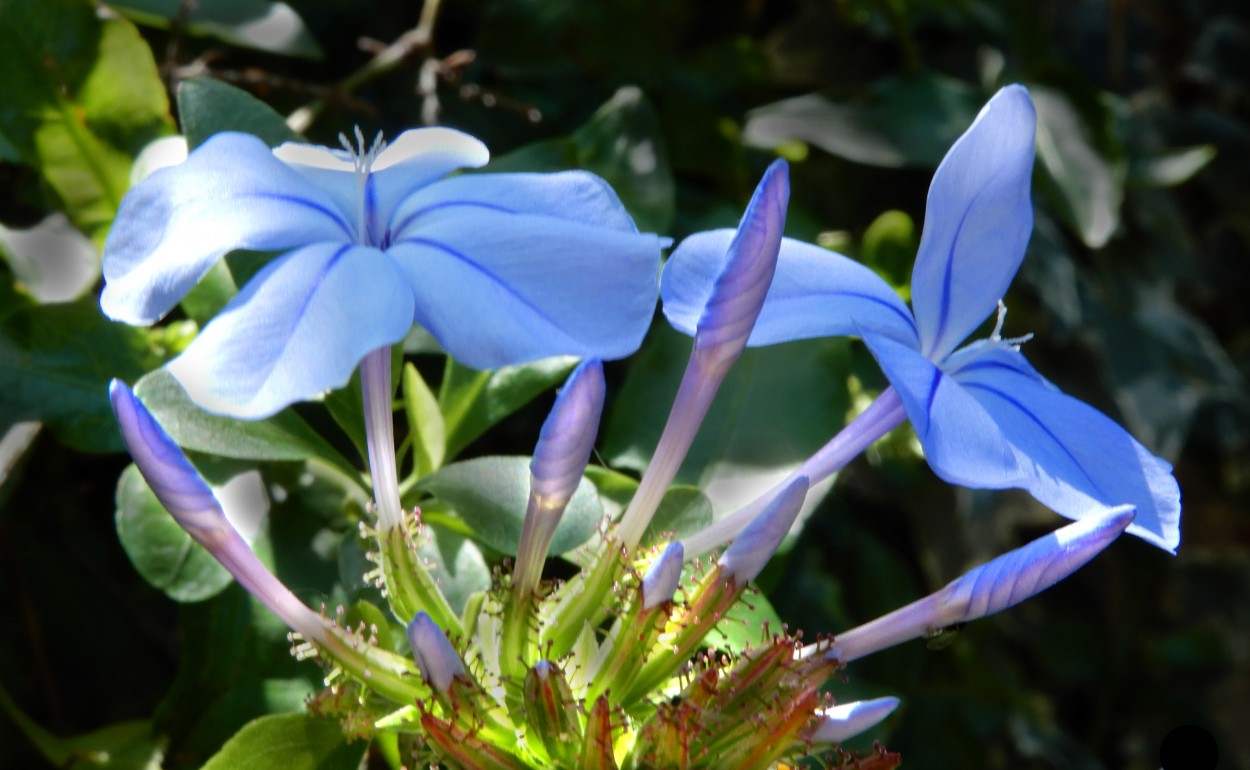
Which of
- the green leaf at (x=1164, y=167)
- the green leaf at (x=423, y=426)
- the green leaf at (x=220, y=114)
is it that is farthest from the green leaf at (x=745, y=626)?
the green leaf at (x=1164, y=167)

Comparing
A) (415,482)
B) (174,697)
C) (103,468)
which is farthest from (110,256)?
(103,468)

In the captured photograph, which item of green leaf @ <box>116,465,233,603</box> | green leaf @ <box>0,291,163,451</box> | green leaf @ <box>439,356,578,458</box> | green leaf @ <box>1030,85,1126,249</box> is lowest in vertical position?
green leaf @ <box>1030,85,1126,249</box>

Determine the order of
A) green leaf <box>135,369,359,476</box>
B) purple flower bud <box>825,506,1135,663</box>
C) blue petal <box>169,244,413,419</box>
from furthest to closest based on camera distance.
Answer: green leaf <box>135,369,359,476</box>, purple flower bud <box>825,506,1135,663</box>, blue petal <box>169,244,413,419</box>

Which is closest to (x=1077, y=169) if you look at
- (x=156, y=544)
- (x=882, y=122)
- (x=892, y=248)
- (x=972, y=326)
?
(x=882, y=122)

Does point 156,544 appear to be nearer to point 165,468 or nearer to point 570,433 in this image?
point 165,468

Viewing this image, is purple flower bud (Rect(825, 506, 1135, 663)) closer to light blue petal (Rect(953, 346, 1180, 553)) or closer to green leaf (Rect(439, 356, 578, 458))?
light blue petal (Rect(953, 346, 1180, 553))

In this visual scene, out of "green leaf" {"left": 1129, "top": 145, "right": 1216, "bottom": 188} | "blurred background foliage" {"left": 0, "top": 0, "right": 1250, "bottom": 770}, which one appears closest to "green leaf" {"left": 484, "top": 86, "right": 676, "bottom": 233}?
"blurred background foliage" {"left": 0, "top": 0, "right": 1250, "bottom": 770}

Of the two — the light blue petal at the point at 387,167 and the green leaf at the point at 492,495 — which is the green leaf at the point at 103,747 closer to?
the green leaf at the point at 492,495
